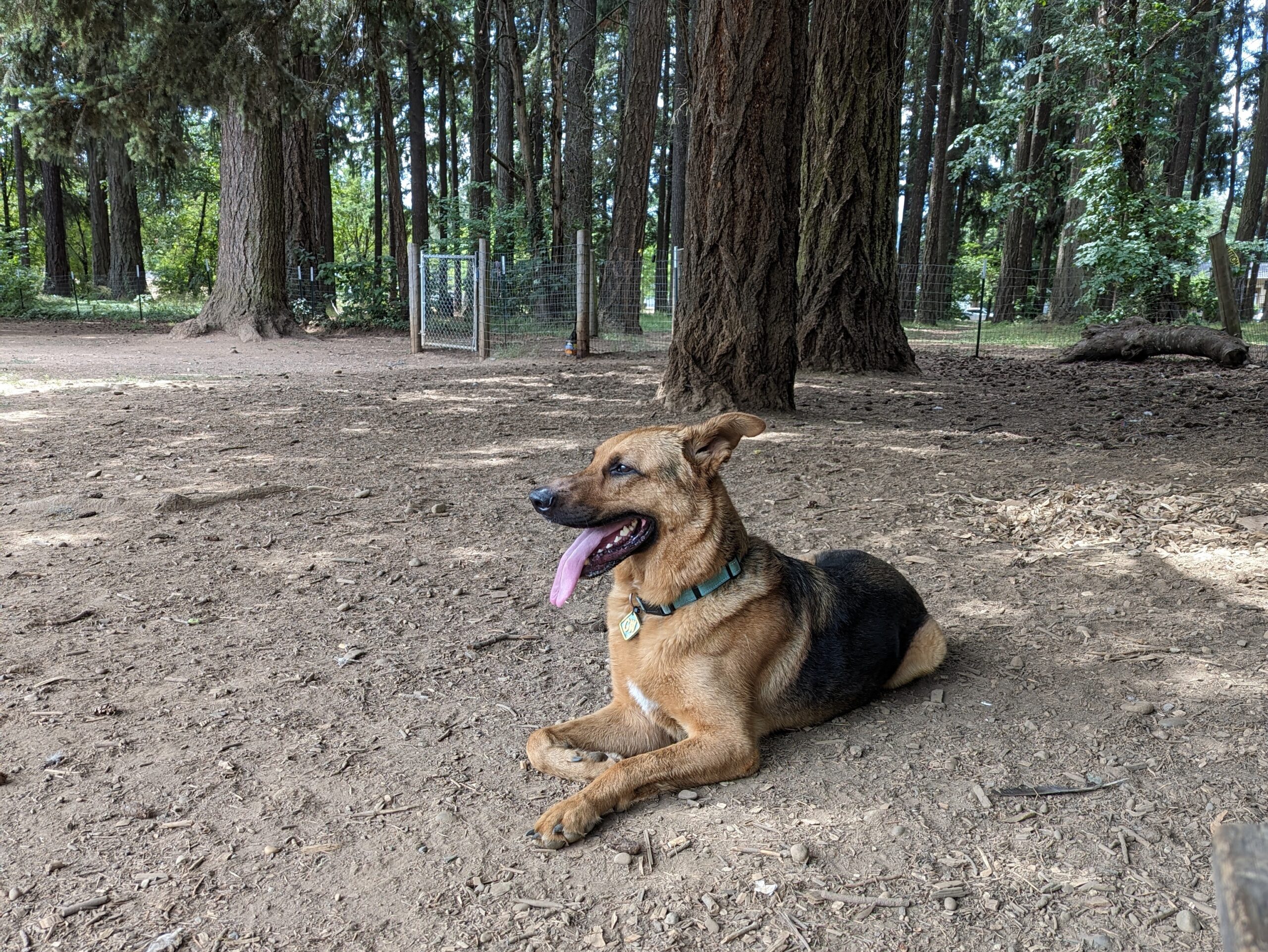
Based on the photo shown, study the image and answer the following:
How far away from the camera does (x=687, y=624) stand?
10.5 feet

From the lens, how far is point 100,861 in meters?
2.61

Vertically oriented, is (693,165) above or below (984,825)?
above

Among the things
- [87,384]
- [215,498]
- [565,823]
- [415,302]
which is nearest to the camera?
[565,823]

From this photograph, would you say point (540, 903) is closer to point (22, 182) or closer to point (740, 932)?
point (740, 932)

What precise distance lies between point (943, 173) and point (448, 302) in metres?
17.7

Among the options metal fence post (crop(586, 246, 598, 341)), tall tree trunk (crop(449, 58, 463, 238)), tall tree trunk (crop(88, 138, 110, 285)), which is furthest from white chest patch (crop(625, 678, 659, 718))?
tall tree trunk (crop(88, 138, 110, 285))

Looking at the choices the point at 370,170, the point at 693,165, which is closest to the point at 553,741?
the point at 693,165

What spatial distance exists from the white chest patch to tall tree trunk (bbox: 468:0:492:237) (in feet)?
62.1

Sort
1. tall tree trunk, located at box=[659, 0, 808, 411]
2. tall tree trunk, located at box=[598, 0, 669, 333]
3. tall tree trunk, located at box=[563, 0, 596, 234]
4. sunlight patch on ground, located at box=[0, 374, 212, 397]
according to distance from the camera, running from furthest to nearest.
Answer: tall tree trunk, located at box=[563, 0, 596, 234], tall tree trunk, located at box=[598, 0, 669, 333], sunlight patch on ground, located at box=[0, 374, 212, 397], tall tree trunk, located at box=[659, 0, 808, 411]

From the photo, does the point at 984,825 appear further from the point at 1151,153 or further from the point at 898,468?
the point at 1151,153

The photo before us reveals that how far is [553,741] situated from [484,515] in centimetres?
330

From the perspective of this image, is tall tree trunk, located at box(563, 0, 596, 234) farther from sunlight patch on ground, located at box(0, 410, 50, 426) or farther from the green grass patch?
sunlight patch on ground, located at box(0, 410, 50, 426)

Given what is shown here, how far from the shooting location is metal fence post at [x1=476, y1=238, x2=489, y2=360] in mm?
15398

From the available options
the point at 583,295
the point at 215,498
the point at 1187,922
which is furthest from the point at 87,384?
the point at 1187,922
